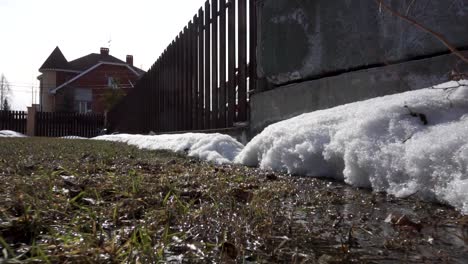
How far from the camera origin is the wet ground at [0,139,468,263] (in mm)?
1099

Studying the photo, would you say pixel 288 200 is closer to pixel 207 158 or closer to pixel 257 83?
pixel 207 158

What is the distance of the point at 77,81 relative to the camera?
40844 mm

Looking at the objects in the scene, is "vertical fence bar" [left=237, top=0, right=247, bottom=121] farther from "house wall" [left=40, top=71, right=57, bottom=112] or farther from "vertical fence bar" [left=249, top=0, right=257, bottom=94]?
"house wall" [left=40, top=71, right=57, bottom=112]

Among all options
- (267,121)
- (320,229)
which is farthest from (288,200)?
(267,121)

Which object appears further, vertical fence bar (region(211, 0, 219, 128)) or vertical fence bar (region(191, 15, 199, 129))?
vertical fence bar (region(191, 15, 199, 129))

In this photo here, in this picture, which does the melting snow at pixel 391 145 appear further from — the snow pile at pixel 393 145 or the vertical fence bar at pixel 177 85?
the vertical fence bar at pixel 177 85

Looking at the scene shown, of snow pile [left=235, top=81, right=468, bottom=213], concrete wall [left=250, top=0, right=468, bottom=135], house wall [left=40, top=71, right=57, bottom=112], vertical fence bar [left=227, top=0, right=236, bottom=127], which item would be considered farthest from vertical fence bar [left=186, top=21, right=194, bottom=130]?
house wall [left=40, top=71, right=57, bottom=112]

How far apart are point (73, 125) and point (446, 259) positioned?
25.7 m

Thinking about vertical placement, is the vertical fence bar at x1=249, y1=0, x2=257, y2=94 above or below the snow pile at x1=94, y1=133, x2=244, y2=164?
above

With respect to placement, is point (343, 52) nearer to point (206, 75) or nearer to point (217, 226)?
point (217, 226)

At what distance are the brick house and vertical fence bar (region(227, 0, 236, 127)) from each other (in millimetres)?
33588

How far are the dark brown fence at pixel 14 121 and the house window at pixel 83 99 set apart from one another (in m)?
15.3

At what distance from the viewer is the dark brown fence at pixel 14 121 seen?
83.0ft

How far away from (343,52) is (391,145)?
1.69 meters
